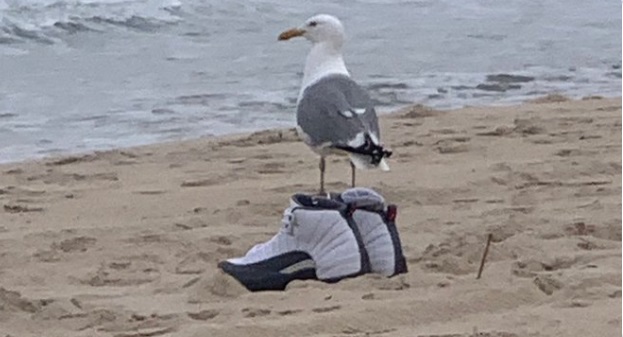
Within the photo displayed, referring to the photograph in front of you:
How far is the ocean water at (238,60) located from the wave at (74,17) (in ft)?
0.06

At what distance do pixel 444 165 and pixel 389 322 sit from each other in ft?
9.47

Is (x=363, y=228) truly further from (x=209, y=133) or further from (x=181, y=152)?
(x=209, y=133)

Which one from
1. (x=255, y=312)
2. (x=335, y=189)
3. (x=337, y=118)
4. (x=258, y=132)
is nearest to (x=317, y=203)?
(x=255, y=312)

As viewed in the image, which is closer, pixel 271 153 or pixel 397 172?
pixel 397 172

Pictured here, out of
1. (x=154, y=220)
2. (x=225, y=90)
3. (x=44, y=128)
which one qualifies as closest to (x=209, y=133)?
(x=44, y=128)

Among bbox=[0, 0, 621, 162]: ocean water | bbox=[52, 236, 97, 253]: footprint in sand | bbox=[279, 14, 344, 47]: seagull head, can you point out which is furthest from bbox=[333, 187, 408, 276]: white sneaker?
bbox=[0, 0, 621, 162]: ocean water

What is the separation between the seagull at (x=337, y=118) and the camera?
5.11m

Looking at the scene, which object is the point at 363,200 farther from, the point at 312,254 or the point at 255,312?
the point at 255,312

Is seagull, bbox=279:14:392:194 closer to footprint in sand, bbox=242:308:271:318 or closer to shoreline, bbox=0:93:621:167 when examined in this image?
footprint in sand, bbox=242:308:271:318

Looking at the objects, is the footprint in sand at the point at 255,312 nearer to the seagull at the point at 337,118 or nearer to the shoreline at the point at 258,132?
the seagull at the point at 337,118

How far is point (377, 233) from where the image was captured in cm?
429

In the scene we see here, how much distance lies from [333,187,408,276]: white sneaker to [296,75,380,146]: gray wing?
803mm

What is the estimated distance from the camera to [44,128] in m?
8.37

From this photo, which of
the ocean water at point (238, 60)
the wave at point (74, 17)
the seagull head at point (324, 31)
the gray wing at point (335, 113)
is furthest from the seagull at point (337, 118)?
the wave at point (74, 17)
